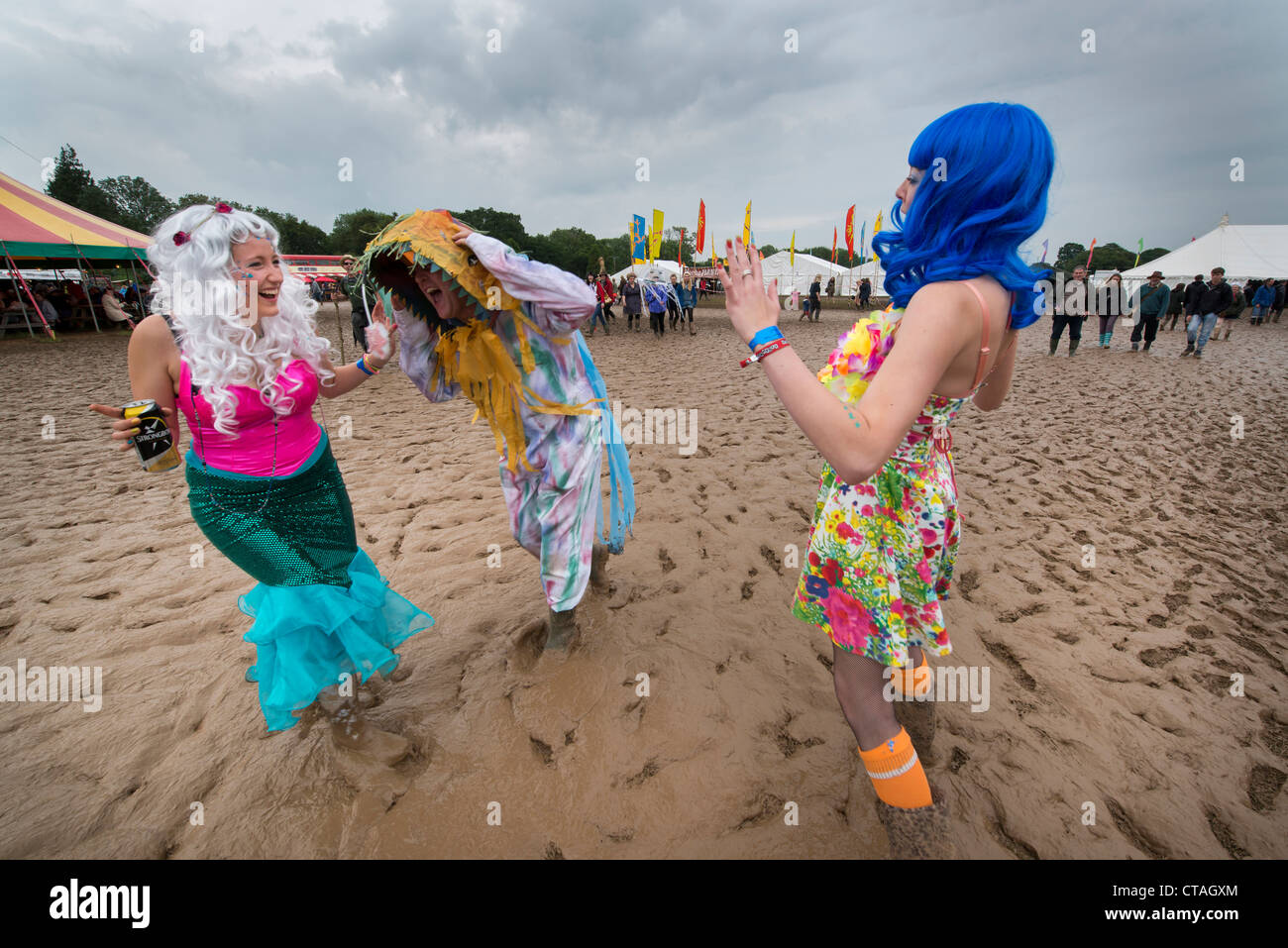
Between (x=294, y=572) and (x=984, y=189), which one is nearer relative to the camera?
(x=984, y=189)

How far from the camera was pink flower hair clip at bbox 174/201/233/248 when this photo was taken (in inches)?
70.8

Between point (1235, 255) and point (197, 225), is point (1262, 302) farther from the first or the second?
point (197, 225)

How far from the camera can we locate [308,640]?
6.74ft

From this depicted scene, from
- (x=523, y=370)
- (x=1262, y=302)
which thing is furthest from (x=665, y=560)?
(x=1262, y=302)

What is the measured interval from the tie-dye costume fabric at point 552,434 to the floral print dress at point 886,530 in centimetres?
110

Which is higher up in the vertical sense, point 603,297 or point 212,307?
point 603,297

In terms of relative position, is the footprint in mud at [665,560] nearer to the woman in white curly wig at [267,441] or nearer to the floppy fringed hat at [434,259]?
the woman in white curly wig at [267,441]

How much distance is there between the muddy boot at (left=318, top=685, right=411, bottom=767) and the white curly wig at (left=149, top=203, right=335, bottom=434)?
1174mm

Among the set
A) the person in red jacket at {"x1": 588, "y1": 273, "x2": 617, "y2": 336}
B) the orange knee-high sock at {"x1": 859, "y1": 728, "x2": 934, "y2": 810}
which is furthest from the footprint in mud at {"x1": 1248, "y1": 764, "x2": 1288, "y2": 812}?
the person in red jacket at {"x1": 588, "y1": 273, "x2": 617, "y2": 336}

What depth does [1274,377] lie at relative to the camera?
929 centimetres

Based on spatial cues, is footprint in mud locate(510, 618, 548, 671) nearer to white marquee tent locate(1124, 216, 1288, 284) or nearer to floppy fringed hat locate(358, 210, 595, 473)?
floppy fringed hat locate(358, 210, 595, 473)

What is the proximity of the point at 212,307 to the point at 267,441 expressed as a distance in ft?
1.50

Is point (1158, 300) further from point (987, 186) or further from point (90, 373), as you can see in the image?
point (90, 373)

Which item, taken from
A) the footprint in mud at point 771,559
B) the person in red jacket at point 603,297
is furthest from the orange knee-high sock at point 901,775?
the person in red jacket at point 603,297
